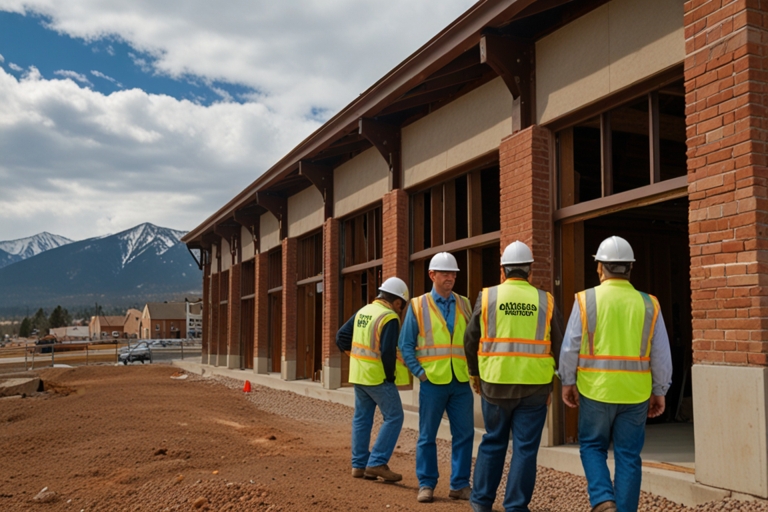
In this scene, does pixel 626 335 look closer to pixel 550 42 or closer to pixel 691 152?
pixel 691 152

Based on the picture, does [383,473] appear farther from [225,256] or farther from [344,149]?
[225,256]

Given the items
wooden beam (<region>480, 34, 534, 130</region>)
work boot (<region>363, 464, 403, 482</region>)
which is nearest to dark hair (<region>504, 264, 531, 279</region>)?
work boot (<region>363, 464, 403, 482</region>)

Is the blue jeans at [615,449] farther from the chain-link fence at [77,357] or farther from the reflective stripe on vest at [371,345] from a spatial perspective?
the chain-link fence at [77,357]

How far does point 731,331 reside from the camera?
6.03m

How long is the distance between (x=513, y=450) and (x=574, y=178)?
488 centimetres

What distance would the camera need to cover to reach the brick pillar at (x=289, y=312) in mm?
19688

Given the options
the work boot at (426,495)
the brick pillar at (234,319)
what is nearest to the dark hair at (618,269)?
the work boot at (426,495)

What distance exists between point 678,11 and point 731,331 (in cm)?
330

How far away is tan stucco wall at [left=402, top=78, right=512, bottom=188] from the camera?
1028cm

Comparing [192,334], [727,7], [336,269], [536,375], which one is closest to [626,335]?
[536,375]

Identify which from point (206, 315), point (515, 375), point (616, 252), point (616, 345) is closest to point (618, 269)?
point (616, 252)

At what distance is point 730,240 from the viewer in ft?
20.0

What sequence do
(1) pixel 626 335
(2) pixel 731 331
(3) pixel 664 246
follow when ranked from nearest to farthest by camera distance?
1. (1) pixel 626 335
2. (2) pixel 731 331
3. (3) pixel 664 246

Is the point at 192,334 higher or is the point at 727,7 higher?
the point at 727,7
